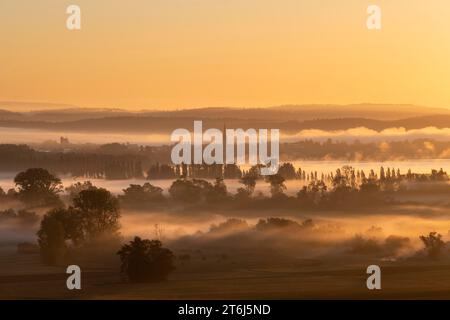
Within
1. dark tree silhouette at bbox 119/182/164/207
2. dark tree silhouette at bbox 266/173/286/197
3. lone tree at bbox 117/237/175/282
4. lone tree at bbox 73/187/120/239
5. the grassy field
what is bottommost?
the grassy field

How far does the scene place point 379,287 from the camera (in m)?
89.4

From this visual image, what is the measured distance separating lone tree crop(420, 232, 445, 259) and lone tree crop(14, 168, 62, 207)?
50.3 metres

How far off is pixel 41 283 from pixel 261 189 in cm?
5465

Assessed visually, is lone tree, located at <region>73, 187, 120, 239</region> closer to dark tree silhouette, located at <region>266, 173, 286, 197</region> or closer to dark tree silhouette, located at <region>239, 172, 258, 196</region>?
dark tree silhouette, located at <region>239, 172, 258, 196</region>

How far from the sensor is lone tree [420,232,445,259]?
113338 mm

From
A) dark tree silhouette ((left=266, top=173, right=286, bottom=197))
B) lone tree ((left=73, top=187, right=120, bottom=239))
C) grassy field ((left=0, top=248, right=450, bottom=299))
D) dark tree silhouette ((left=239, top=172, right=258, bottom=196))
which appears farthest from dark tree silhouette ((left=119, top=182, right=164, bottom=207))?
grassy field ((left=0, top=248, right=450, bottom=299))

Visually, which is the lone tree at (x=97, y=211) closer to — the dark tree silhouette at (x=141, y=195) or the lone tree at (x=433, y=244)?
the dark tree silhouette at (x=141, y=195)

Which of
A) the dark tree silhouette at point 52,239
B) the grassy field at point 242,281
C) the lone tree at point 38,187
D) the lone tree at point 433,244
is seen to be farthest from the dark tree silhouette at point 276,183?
the dark tree silhouette at point 52,239

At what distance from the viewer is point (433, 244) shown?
11688cm

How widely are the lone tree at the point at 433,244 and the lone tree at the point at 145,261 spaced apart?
3544cm

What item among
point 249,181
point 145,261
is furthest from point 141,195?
point 145,261
